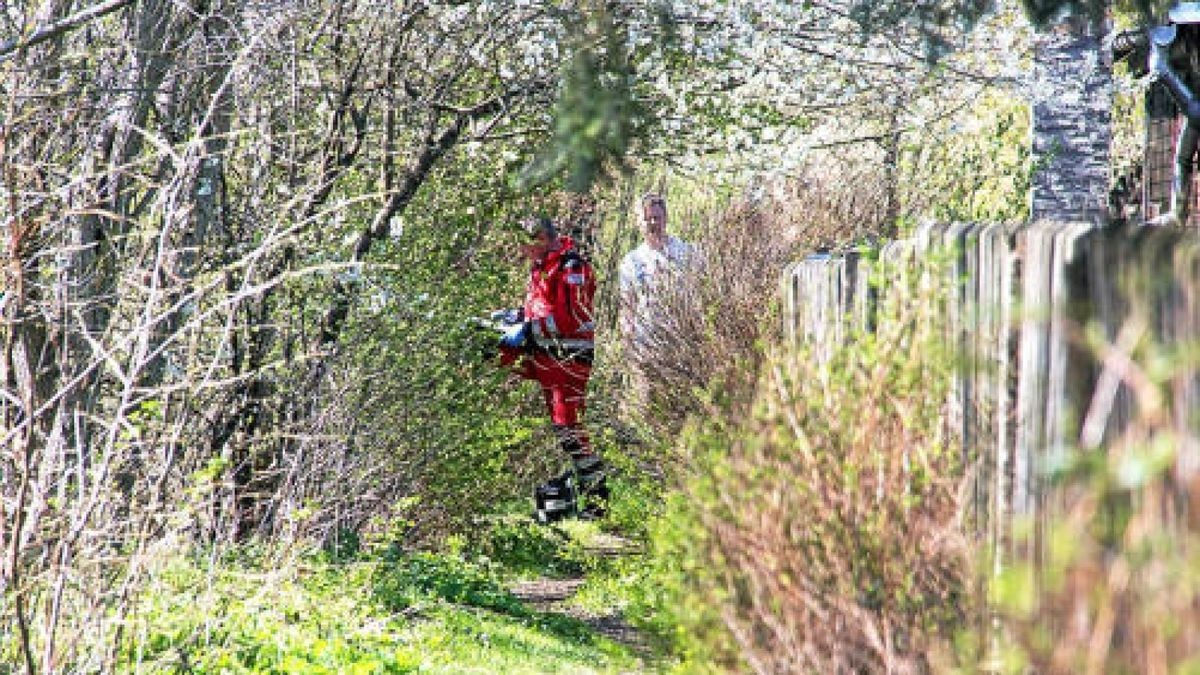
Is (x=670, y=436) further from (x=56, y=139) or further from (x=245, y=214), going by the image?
(x=56, y=139)

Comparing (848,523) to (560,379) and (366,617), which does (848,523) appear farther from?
(560,379)

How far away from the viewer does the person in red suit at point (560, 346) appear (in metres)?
11.6

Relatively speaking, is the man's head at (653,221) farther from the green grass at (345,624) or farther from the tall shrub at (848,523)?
the tall shrub at (848,523)

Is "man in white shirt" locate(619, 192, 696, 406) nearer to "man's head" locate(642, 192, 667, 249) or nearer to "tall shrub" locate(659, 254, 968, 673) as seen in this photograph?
"man's head" locate(642, 192, 667, 249)

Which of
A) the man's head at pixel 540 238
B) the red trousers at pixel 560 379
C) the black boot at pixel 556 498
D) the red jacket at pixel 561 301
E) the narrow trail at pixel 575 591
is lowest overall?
the narrow trail at pixel 575 591

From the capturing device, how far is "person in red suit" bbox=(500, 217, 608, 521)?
11648 millimetres

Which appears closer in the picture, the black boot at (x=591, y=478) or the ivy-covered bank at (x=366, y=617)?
the ivy-covered bank at (x=366, y=617)

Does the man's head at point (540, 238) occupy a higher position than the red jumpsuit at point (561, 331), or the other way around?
the man's head at point (540, 238)

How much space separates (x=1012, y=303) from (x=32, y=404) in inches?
97.5

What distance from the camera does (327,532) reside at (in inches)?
334

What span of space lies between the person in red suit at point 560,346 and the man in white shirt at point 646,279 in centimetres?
37

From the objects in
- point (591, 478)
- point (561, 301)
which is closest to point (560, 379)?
point (561, 301)

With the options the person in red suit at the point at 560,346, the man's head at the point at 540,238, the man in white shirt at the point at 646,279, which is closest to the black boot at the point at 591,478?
the person in red suit at the point at 560,346

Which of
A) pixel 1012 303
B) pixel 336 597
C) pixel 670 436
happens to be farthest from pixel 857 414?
pixel 670 436
